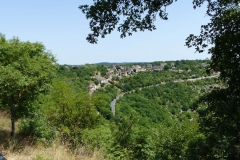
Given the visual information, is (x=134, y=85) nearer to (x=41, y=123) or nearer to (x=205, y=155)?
(x=41, y=123)

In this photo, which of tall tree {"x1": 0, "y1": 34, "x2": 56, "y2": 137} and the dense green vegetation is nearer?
tall tree {"x1": 0, "y1": 34, "x2": 56, "y2": 137}

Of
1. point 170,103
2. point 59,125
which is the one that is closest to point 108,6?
point 59,125

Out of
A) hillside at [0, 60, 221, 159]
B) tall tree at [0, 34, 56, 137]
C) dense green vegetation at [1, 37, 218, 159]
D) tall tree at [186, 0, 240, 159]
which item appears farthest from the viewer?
dense green vegetation at [1, 37, 218, 159]

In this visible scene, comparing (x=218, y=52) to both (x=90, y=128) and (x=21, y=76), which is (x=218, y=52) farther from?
(x=90, y=128)

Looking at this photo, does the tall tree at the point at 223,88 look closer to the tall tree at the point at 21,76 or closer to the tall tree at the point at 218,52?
the tall tree at the point at 218,52

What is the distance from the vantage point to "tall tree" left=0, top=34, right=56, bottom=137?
6.86 m

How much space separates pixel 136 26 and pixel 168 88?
7324 centimetres

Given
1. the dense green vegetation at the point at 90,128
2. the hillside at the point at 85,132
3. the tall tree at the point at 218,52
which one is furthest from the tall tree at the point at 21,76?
the tall tree at the point at 218,52

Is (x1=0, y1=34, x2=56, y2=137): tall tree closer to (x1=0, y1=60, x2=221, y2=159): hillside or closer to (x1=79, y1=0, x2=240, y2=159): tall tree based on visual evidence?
(x1=0, y1=60, x2=221, y2=159): hillside

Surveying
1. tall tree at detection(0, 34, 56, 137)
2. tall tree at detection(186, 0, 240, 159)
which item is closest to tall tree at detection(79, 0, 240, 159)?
tall tree at detection(186, 0, 240, 159)

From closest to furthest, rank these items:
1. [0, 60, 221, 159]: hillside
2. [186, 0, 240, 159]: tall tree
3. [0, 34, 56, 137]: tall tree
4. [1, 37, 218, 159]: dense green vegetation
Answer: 1. [186, 0, 240, 159]: tall tree
2. [0, 60, 221, 159]: hillside
3. [0, 34, 56, 137]: tall tree
4. [1, 37, 218, 159]: dense green vegetation

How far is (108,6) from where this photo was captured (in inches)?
135

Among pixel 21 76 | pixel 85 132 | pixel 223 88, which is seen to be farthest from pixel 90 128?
pixel 223 88

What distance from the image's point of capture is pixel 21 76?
692 cm
